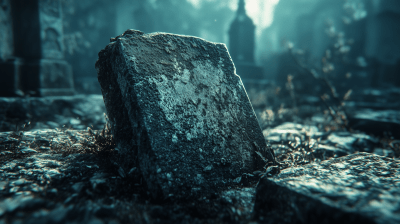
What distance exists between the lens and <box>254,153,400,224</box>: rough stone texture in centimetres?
71

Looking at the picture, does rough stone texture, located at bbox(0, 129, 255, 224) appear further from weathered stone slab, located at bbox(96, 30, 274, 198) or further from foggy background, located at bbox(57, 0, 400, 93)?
foggy background, located at bbox(57, 0, 400, 93)

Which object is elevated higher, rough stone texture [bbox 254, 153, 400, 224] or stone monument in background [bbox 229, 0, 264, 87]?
stone monument in background [bbox 229, 0, 264, 87]

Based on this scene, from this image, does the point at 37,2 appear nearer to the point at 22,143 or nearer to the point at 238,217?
the point at 22,143

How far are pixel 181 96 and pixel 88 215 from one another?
0.71m

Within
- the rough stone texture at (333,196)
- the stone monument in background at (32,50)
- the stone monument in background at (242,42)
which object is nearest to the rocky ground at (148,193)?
the rough stone texture at (333,196)

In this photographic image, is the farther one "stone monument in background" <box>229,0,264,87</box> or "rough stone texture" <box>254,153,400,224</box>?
"stone monument in background" <box>229,0,264,87</box>

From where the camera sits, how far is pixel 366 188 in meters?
0.88

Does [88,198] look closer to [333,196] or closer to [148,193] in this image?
[148,193]

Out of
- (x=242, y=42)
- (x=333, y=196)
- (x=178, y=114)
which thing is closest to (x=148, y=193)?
(x=178, y=114)

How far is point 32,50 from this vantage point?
150 inches

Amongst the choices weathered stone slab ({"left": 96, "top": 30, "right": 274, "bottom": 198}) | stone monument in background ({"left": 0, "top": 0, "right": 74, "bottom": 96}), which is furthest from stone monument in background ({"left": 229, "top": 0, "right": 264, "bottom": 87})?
weathered stone slab ({"left": 96, "top": 30, "right": 274, "bottom": 198})

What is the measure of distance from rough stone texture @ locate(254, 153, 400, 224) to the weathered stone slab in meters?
0.27

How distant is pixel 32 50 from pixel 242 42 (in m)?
9.93

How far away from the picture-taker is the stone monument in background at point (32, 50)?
11.0ft
